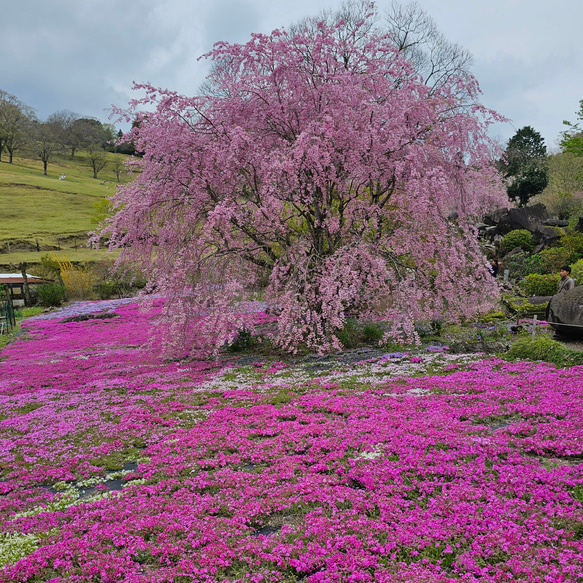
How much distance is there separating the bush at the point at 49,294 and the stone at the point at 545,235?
3107 cm

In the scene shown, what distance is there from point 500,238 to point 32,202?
61472 mm

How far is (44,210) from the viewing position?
62406mm

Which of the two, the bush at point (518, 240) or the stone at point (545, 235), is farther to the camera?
the bush at point (518, 240)

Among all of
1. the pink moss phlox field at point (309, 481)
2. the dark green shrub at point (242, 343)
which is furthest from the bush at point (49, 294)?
the pink moss phlox field at point (309, 481)

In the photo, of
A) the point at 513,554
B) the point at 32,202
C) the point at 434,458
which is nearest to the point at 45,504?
the point at 434,458

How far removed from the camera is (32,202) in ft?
212

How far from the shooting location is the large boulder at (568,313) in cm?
1209

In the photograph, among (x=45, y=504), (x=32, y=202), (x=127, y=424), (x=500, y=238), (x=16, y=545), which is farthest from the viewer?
(x=32, y=202)

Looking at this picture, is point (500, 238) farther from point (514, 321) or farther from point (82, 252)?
point (82, 252)

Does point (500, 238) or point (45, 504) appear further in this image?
point (500, 238)

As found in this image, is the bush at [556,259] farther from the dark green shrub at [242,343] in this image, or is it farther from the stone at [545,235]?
the dark green shrub at [242,343]

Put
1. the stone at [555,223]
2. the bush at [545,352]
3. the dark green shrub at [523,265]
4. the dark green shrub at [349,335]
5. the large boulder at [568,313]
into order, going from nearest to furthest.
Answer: the bush at [545,352], the large boulder at [568,313], the dark green shrub at [349,335], the dark green shrub at [523,265], the stone at [555,223]

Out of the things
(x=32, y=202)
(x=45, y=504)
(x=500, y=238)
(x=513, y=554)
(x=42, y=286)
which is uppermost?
(x=32, y=202)

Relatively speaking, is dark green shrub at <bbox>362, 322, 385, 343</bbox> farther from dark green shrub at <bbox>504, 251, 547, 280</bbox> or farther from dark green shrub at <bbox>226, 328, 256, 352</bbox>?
dark green shrub at <bbox>504, 251, 547, 280</bbox>
